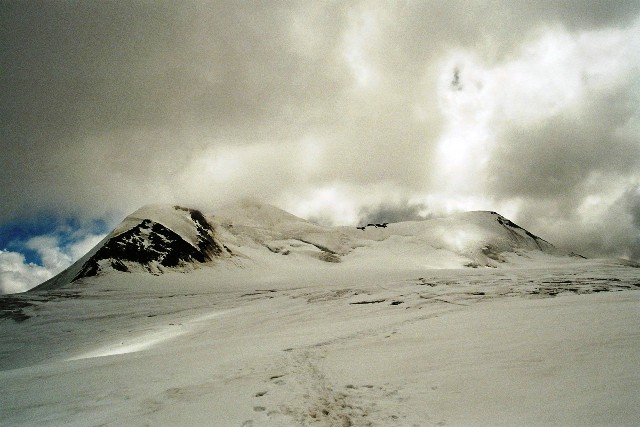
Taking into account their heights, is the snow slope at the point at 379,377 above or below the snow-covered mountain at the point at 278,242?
below

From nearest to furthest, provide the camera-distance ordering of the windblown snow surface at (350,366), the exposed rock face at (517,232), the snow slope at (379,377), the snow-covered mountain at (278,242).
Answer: the snow slope at (379,377) < the windblown snow surface at (350,366) < the snow-covered mountain at (278,242) < the exposed rock face at (517,232)

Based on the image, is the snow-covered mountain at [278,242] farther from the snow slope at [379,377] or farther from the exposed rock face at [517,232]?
the snow slope at [379,377]

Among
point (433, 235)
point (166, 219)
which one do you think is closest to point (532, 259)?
point (433, 235)

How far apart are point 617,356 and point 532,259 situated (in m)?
139

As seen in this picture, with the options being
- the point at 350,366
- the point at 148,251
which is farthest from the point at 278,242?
the point at 350,366

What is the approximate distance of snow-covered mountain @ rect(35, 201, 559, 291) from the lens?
57.6m

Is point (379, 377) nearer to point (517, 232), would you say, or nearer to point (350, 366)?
point (350, 366)

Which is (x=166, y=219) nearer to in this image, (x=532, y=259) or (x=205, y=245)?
(x=205, y=245)

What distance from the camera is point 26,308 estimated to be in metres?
28.5

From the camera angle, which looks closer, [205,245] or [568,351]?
[568,351]

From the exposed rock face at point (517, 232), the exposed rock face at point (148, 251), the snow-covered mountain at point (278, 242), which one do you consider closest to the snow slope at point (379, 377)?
the exposed rock face at point (148, 251)

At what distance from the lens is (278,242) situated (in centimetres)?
10719

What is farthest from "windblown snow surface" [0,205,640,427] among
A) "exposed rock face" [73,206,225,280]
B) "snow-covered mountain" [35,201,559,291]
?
"snow-covered mountain" [35,201,559,291]

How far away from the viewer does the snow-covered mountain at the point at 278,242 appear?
5756 centimetres
